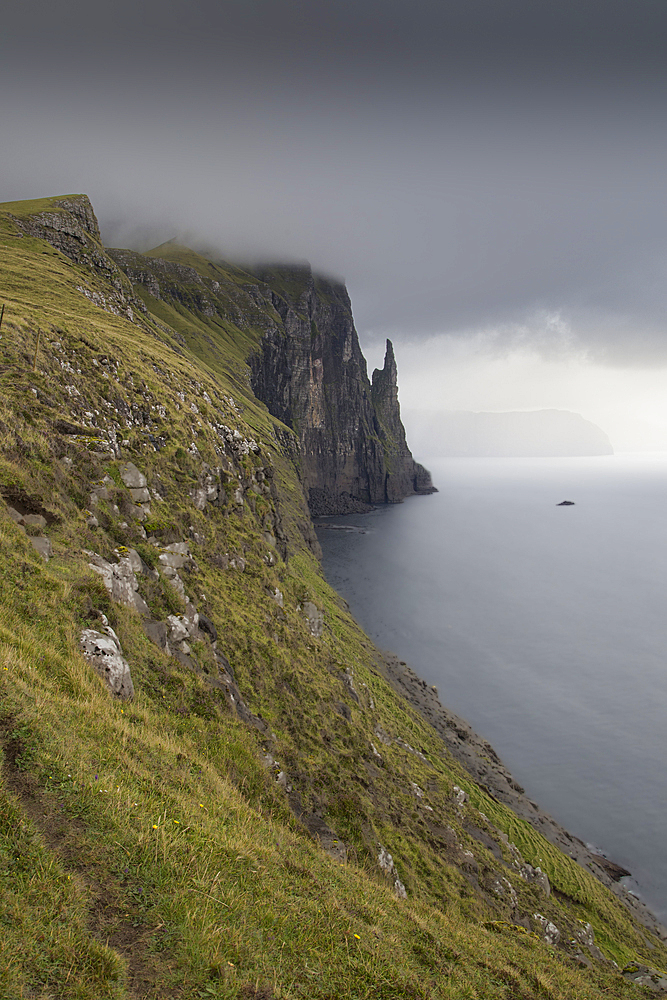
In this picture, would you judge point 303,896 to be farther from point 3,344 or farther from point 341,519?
point 341,519

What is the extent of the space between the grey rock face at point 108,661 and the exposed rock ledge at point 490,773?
38.8 metres

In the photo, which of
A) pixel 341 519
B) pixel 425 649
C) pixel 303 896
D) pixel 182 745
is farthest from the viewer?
pixel 341 519

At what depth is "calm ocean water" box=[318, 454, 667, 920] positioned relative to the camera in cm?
4438

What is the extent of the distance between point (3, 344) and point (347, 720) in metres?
27.8

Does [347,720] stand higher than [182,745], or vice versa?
[182,745]

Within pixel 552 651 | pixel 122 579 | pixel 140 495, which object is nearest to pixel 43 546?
pixel 122 579

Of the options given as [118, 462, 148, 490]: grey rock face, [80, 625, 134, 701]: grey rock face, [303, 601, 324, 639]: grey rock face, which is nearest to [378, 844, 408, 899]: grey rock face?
[80, 625, 134, 701]: grey rock face

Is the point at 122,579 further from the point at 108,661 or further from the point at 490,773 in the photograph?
the point at 490,773

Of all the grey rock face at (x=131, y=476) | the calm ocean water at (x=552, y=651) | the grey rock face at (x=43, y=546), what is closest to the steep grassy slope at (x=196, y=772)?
the grey rock face at (x=43, y=546)

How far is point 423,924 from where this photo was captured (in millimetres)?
10969

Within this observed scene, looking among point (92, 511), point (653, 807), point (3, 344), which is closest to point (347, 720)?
point (92, 511)

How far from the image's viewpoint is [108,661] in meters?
11.7

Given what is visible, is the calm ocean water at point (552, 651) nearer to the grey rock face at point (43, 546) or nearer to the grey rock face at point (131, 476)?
the grey rock face at point (131, 476)

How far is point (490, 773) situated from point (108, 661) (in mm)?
44852
